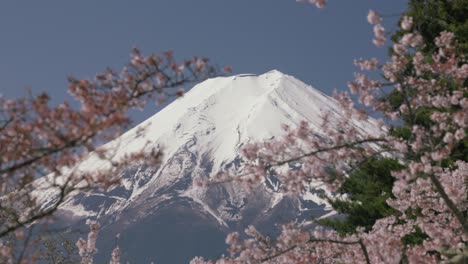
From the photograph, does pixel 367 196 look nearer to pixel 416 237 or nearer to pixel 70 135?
pixel 416 237

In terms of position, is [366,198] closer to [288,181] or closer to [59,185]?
[288,181]

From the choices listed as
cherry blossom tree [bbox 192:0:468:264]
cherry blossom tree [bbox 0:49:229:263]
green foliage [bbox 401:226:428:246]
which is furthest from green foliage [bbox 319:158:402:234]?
cherry blossom tree [bbox 0:49:229:263]

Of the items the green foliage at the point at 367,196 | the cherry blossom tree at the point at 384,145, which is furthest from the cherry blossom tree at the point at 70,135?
the green foliage at the point at 367,196

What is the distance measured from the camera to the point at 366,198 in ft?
47.6

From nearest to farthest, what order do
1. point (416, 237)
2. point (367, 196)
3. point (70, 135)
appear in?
point (70, 135), point (416, 237), point (367, 196)

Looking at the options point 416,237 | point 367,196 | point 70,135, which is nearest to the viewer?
point 70,135

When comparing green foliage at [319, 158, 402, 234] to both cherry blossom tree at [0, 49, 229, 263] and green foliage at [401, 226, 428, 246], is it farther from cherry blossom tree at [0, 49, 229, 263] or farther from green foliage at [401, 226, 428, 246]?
cherry blossom tree at [0, 49, 229, 263]

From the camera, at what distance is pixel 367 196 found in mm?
14312

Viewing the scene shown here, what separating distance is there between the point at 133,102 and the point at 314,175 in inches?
85.6

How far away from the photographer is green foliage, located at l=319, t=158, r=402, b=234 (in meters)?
13.1

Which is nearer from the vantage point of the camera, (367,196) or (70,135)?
(70,135)

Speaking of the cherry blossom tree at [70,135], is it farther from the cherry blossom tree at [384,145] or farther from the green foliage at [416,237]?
the green foliage at [416,237]

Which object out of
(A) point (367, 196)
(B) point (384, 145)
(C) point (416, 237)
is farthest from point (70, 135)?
(A) point (367, 196)

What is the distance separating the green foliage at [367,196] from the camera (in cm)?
1308
